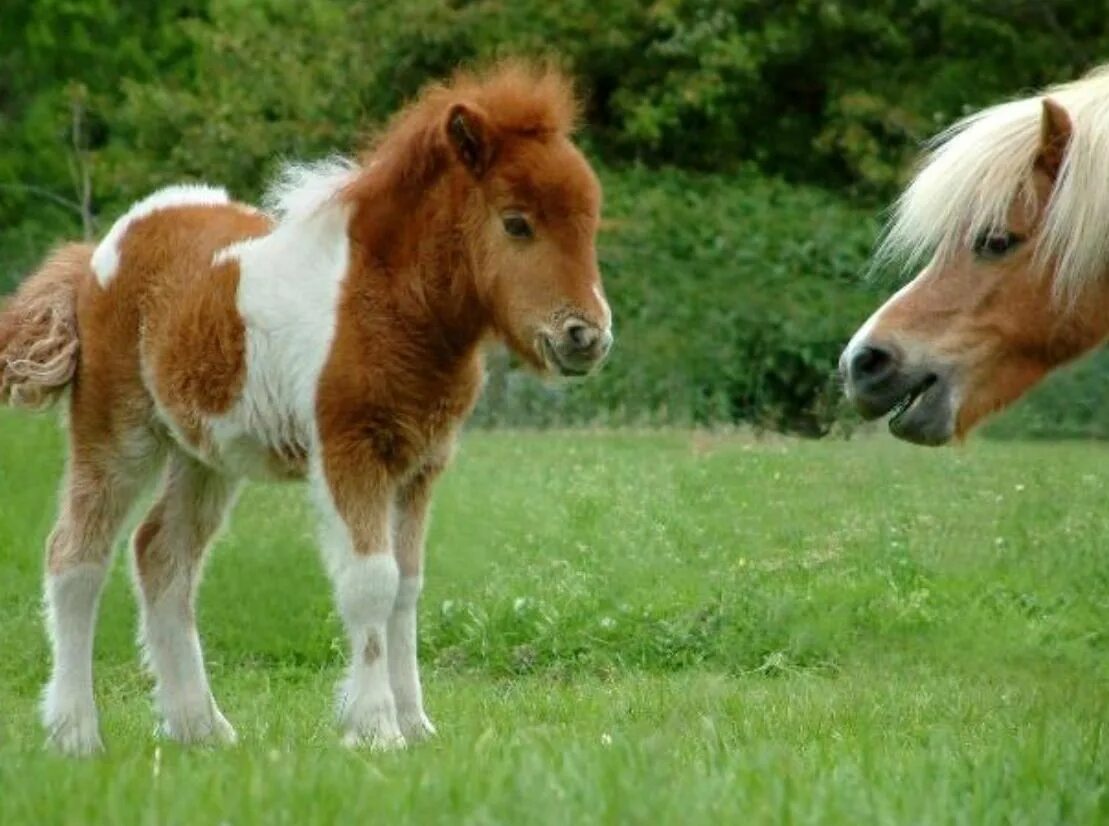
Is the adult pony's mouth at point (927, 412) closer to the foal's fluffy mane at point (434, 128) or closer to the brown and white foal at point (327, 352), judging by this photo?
the brown and white foal at point (327, 352)

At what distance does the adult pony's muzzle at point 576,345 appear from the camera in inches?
277

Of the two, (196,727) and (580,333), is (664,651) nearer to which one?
(196,727)

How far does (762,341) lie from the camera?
82.3 ft

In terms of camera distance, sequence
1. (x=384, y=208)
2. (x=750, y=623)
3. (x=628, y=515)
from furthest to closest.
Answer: (x=628, y=515) → (x=750, y=623) → (x=384, y=208)

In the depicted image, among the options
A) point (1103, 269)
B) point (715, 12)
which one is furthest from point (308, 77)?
point (1103, 269)

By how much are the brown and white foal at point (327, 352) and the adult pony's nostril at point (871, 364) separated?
966mm

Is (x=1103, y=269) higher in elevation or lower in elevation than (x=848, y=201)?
higher

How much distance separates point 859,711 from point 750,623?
2.69 m

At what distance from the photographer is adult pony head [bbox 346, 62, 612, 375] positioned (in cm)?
711

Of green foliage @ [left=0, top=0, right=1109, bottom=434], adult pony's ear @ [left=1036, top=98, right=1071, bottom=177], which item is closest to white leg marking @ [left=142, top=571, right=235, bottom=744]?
adult pony's ear @ [left=1036, top=98, right=1071, bottom=177]

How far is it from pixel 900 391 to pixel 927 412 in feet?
0.40

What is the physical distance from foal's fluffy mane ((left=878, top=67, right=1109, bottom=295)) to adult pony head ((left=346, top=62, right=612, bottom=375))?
1.05 metres

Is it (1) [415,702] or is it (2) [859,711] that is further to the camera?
(2) [859,711]

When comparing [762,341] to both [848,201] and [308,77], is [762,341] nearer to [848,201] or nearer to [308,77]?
[848,201]
